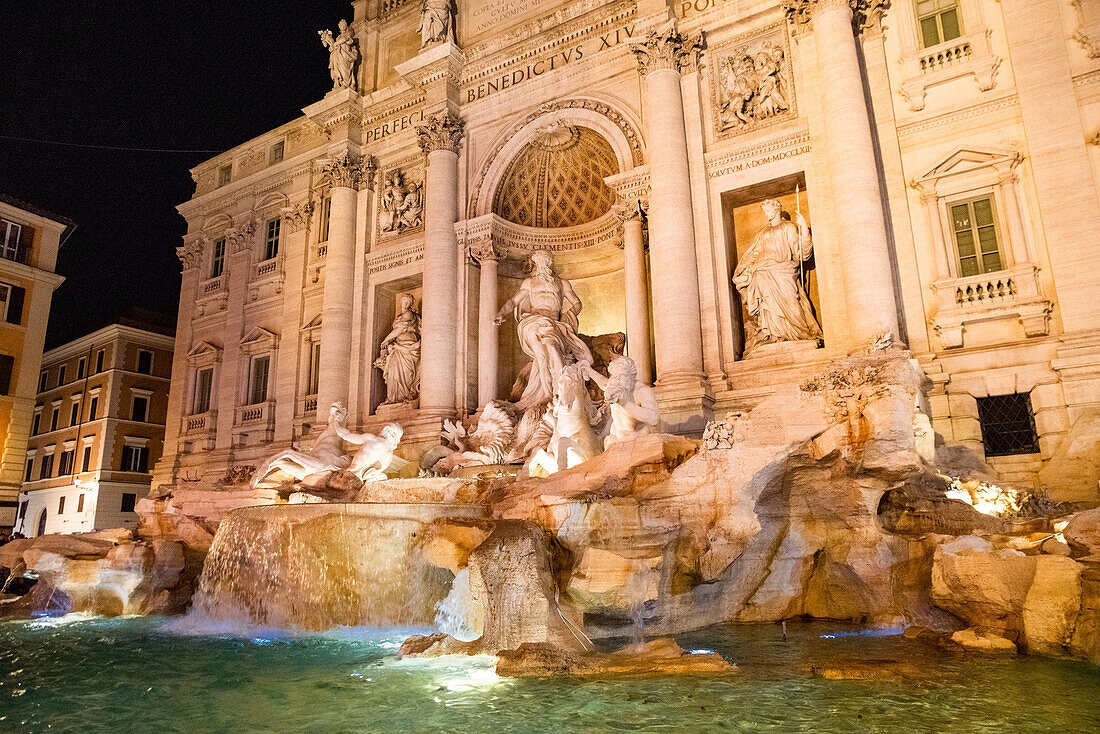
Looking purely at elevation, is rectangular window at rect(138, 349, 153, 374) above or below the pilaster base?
above

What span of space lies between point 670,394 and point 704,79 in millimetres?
7068

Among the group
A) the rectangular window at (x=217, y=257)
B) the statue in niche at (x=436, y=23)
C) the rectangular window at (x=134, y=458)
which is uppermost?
the statue in niche at (x=436, y=23)

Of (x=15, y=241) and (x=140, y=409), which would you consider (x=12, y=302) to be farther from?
(x=140, y=409)

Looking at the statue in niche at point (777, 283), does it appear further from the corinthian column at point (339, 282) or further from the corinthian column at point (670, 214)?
the corinthian column at point (339, 282)

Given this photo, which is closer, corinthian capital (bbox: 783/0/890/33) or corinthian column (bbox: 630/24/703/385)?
corinthian capital (bbox: 783/0/890/33)

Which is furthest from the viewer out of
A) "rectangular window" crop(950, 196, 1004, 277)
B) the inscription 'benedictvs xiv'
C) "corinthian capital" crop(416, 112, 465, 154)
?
"corinthian capital" crop(416, 112, 465, 154)

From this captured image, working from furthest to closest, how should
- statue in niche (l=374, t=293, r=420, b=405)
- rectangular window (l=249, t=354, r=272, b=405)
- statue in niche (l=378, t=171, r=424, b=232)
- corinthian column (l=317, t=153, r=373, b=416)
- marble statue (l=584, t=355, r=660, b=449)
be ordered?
rectangular window (l=249, t=354, r=272, b=405)
statue in niche (l=378, t=171, r=424, b=232)
corinthian column (l=317, t=153, r=373, b=416)
statue in niche (l=374, t=293, r=420, b=405)
marble statue (l=584, t=355, r=660, b=449)

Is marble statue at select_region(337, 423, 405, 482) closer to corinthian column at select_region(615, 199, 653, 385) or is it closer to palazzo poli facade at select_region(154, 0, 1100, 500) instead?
palazzo poli facade at select_region(154, 0, 1100, 500)

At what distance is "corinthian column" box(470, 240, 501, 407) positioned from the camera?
56.1 feet

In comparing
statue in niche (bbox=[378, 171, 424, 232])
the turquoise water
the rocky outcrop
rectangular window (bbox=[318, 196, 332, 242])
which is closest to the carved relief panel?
statue in niche (bbox=[378, 171, 424, 232])

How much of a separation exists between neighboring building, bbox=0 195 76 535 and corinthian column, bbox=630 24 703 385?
22.5 metres

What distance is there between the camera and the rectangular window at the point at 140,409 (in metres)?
33.2

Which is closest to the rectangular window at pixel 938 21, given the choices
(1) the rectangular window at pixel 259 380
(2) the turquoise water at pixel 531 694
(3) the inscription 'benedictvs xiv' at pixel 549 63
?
(3) the inscription 'benedictvs xiv' at pixel 549 63

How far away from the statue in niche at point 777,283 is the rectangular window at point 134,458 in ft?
95.7
